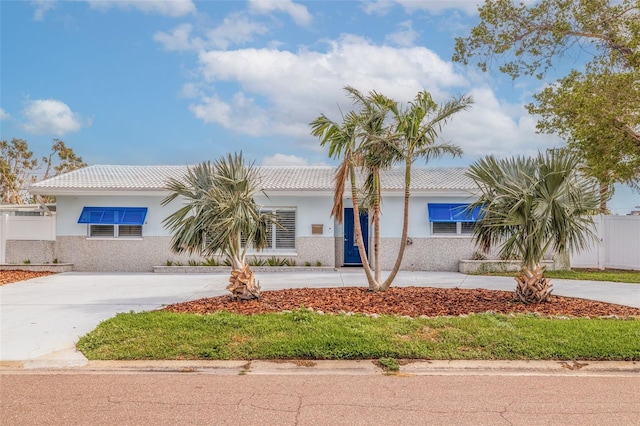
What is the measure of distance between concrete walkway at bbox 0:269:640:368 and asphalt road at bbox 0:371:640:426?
126 cm

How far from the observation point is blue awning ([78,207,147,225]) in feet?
55.8

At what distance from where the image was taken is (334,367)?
6.32m

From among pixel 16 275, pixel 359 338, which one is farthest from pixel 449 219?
pixel 16 275

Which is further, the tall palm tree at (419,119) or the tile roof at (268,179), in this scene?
the tile roof at (268,179)

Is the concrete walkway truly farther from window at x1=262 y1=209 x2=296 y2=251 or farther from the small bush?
the small bush

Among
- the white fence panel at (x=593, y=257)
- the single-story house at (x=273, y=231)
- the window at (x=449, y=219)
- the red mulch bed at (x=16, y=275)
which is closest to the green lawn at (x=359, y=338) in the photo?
the red mulch bed at (x=16, y=275)

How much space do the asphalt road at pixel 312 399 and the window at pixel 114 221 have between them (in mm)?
11351

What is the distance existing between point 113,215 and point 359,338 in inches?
507

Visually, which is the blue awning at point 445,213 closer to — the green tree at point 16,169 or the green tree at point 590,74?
the green tree at point 590,74

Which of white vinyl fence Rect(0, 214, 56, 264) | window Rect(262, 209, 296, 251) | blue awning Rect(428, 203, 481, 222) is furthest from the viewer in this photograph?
white vinyl fence Rect(0, 214, 56, 264)

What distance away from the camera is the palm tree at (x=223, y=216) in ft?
30.9

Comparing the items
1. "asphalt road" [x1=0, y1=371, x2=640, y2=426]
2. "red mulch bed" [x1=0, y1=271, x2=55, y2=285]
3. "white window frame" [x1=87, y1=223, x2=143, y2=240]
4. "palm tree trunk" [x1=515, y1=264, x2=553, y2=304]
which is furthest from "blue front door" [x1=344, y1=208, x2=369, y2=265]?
"asphalt road" [x1=0, y1=371, x2=640, y2=426]

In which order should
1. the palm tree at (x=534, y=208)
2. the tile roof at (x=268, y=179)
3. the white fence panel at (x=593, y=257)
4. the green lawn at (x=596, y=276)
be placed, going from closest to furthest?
the palm tree at (x=534, y=208)
the green lawn at (x=596, y=276)
the tile roof at (x=268, y=179)
the white fence panel at (x=593, y=257)

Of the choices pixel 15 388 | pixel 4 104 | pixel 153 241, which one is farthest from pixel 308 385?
pixel 4 104
